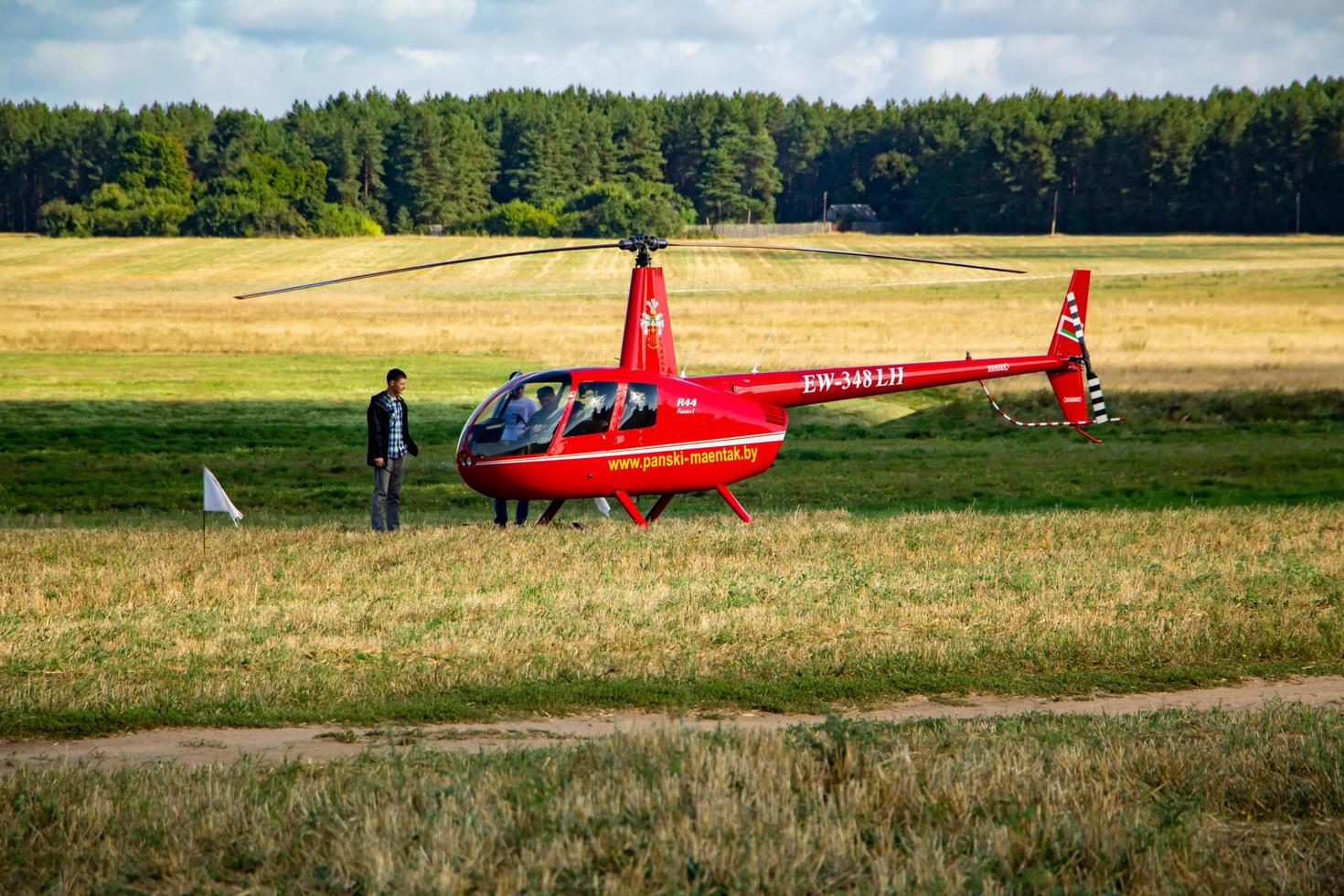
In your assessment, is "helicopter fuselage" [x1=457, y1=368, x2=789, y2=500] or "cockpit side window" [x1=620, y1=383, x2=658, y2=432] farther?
"cockpit side window" [x1=620, y1=383, x2=658, y2=432]

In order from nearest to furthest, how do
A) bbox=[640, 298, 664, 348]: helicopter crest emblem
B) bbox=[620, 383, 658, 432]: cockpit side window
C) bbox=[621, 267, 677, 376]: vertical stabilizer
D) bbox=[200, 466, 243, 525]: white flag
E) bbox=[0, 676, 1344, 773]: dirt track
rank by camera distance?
bbox=[0, 676, 1344, 773]: dirt track, bbox=[200, 466, 243, 525]: white flag, bbox=[620, 383, 658, 432]: cockpit side window, bbox=[621, 267, 677, 376]: vertical stabilizer, bbox=[640, 298, 664, 348]: helicopter crest emblem

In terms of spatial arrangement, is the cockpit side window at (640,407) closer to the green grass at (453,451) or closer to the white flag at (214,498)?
the green grass at (453,451)

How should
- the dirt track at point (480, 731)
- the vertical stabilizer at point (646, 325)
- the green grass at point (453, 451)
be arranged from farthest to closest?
the green grass at point (453, 451)
the vertical stabilizer at point (646, 325)
the dirt track at point (480, 731)

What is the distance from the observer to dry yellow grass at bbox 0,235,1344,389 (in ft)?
151

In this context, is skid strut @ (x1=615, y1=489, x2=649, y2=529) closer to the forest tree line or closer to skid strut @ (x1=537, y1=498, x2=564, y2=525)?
skid strut @ (x1=537, y1=498, x2=564, y2=525)

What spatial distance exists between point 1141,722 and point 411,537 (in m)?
9.18

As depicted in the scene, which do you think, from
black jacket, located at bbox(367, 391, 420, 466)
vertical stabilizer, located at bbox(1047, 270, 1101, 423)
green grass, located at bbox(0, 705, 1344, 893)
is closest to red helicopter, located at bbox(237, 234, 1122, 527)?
black jacket, located at bbox(367, 391, 420, 466)

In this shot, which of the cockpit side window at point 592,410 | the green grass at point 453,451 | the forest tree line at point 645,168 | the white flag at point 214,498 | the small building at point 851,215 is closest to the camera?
the white flag at point 214,498

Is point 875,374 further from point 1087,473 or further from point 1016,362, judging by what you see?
point 1087,473

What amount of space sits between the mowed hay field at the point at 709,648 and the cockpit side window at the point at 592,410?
126cm

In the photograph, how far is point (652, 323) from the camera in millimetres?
18344

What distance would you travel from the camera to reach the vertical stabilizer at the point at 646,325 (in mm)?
18125

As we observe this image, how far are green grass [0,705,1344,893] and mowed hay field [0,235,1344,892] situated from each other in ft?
0.08

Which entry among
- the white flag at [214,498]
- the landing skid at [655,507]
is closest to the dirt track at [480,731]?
the white flag at [214,498]
